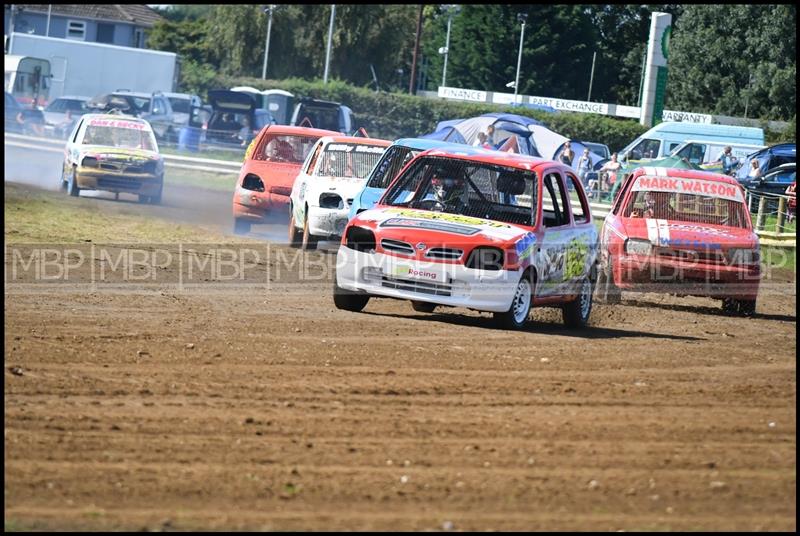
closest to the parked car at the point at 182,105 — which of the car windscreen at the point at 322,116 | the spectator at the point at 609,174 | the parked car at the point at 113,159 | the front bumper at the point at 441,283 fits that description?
the car windscreen at the point at 322,116

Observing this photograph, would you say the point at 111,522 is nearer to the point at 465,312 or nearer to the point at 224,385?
the point at 224,385

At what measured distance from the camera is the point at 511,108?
52594mm

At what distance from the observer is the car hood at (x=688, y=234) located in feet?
45.5

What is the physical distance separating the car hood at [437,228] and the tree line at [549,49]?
5343 cm

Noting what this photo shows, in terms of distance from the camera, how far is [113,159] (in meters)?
23.0

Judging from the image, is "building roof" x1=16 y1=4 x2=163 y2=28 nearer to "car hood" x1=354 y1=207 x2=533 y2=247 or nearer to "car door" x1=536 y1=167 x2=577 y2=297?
"car door" x1=536 y1=167 x2=577 y2=297

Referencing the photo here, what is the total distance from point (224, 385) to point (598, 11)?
2975 inches

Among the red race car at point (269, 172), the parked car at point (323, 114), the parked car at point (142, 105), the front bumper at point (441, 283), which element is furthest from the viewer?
the parked car at point (142, 105)

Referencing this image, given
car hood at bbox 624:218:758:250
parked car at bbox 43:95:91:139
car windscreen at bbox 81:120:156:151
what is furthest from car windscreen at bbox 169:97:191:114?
car hood at bbox 624:218:758:250

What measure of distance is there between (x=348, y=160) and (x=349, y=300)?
6081 millimetres

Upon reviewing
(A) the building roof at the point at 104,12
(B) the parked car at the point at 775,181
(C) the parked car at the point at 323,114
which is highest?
(A) the building roof at the point at 104,12

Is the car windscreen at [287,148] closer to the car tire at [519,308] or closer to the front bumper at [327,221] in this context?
the front bumper at [327,221]

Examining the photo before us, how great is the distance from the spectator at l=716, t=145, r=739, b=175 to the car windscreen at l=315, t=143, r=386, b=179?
628 inches

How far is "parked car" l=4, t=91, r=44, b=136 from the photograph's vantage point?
39875 mm
